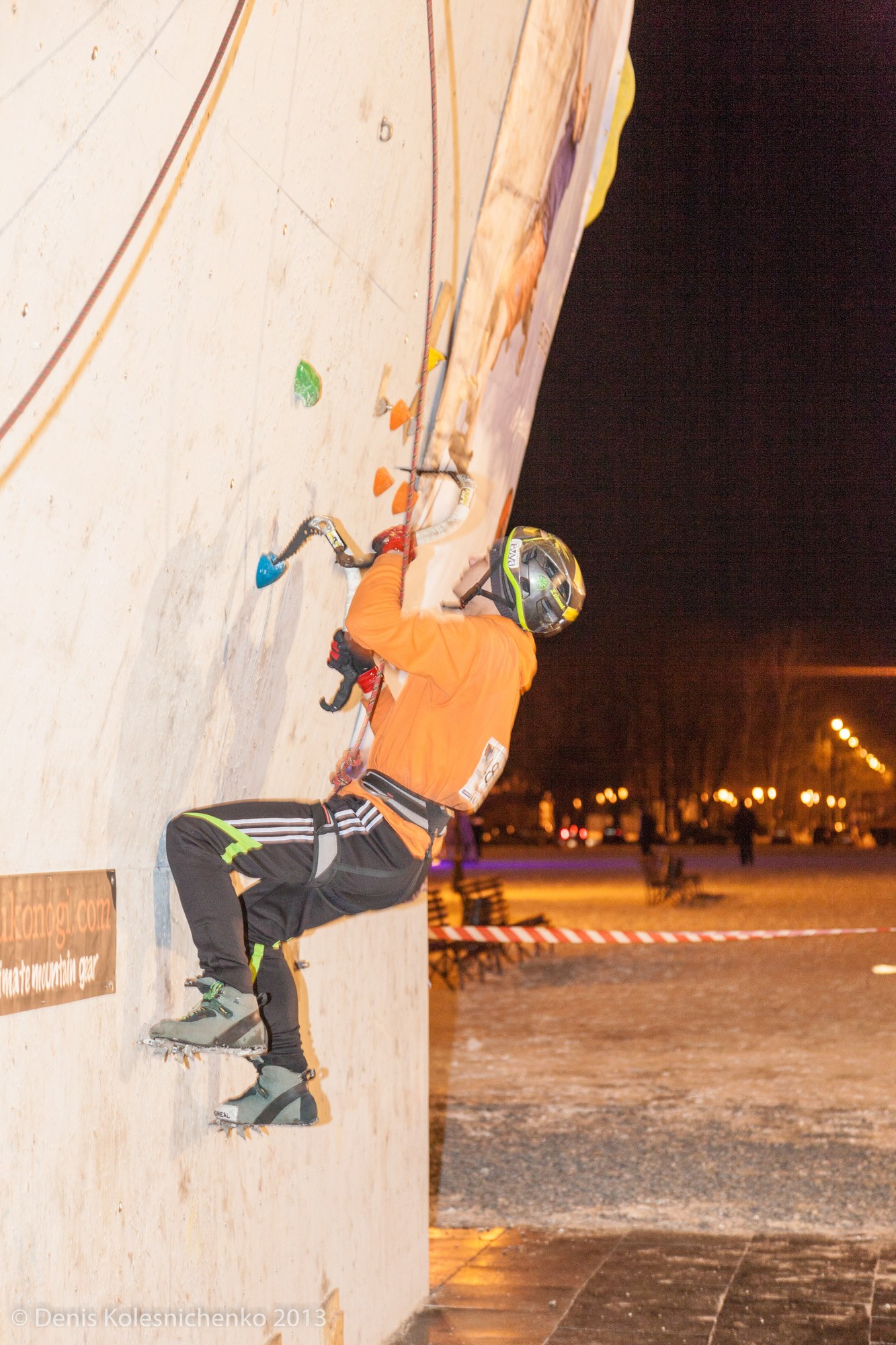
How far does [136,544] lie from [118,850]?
0.81 metres

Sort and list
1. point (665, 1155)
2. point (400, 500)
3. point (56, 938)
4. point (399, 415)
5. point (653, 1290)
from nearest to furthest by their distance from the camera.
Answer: point (56, 938)
point (399, 415)
point (400, 500)
point (653, 1290)
point (665, 1155)

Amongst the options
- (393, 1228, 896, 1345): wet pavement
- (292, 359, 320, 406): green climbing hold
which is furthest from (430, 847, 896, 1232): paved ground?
(292, 359, 320, 406): green climbing hold

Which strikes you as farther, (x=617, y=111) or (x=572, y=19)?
(x=617, y=111)

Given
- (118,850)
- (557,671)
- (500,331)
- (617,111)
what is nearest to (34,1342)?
(118,850)

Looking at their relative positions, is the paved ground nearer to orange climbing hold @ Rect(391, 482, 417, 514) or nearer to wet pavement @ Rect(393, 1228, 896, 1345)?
wet pavement @ Rect(393, 1228, 896, 1345)

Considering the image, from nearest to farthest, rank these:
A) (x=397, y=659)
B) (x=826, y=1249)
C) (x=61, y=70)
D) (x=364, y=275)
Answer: (x=61, y=70) → (x=397, y=659) → (x=364, y=275) → (x=826, y=1249)

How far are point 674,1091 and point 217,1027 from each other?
25.4ft

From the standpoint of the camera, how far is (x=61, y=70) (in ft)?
9.53

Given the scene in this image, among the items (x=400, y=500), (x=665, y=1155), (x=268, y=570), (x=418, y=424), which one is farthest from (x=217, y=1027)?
(x=665, y=1155)

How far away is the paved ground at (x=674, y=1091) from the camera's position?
26.6 feet

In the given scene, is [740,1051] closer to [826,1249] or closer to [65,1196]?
[826,1249]

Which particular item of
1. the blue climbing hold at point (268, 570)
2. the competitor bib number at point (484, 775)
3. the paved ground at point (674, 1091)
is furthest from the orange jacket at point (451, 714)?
the paved ground at point (674, 1091)

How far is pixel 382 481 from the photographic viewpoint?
205 inches

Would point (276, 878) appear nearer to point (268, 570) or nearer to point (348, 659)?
point (348, 659)
